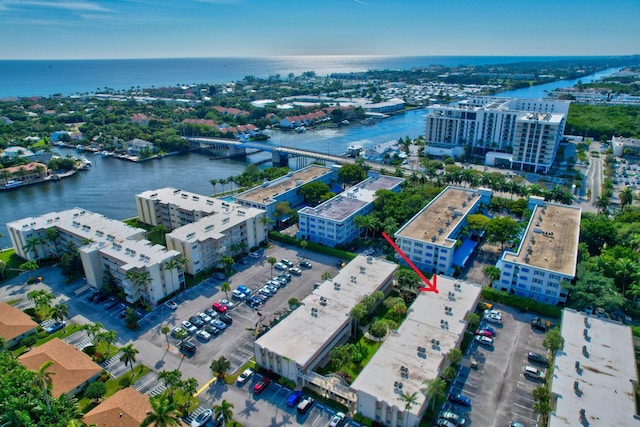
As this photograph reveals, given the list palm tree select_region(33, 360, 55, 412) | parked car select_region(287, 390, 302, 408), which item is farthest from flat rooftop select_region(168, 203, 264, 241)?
parked car select_region(287, 390, 302, 408)

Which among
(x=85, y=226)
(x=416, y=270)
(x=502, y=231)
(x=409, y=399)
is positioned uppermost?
(x=85, y=226)

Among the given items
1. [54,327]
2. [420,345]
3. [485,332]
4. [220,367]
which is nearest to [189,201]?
[54,327]

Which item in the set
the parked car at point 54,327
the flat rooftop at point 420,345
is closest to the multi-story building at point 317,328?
the flat rooftop at point 420,345

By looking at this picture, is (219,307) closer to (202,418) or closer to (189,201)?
(202,418)

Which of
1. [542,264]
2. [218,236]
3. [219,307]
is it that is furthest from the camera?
[218,236]

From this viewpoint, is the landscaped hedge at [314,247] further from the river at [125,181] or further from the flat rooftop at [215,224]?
the river at [125,181]

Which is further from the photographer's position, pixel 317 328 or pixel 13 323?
pixel 13 323

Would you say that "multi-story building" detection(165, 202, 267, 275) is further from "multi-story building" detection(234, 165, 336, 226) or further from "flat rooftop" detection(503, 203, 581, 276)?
"flat rooftop" detection(503, 203, 581, 276)
